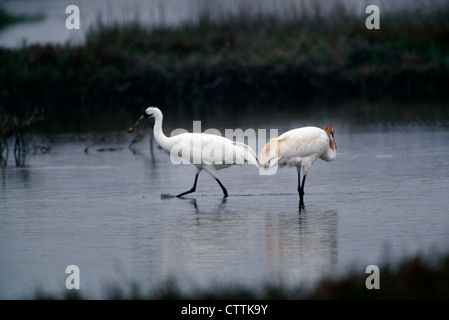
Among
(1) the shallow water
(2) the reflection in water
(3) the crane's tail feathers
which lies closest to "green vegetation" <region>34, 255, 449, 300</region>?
(1) the shallow water

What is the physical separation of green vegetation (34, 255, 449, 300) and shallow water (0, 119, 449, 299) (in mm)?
491

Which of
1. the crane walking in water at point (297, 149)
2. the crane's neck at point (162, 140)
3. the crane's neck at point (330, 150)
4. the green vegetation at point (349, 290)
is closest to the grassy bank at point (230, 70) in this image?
the crane's neck at point (162, 140)

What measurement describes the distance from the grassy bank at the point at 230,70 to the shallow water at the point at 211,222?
58.9 feet

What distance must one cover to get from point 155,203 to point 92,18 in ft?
92.9

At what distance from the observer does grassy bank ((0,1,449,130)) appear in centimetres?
3731

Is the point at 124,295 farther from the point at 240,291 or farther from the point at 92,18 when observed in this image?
the point at 92,18

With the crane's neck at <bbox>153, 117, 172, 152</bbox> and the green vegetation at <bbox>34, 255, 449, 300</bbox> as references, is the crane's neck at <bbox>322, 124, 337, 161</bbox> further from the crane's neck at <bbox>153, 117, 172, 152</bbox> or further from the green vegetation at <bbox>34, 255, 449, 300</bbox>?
the green vegetation at <bbox>34, 255, 449, 300</bbox>

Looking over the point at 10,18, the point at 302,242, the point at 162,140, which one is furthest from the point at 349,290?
the point at 10,18

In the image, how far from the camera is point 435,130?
23.3 m

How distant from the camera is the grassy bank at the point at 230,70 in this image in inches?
1469

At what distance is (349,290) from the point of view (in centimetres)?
816

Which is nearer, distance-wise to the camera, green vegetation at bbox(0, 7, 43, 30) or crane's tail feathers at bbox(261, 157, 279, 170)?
crane's tail feathers at bbox(261, 157, 279, 170)

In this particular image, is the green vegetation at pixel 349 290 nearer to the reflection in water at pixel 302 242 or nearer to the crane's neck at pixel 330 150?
the reflection in water at pixel 302 242
